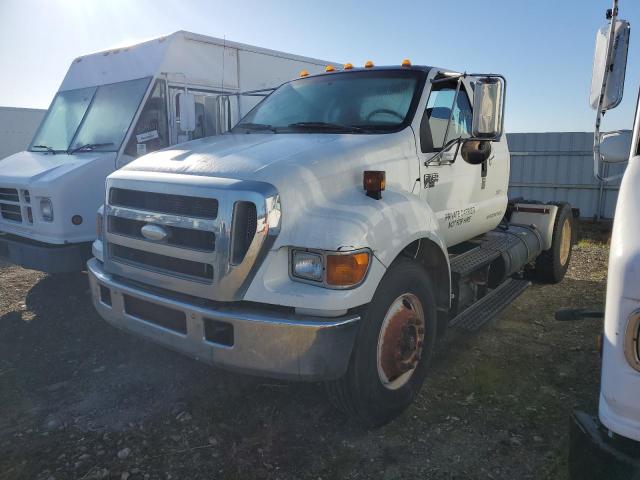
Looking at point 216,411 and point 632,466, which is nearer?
point 632,466

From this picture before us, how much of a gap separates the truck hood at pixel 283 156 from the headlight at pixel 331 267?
1.40 feet

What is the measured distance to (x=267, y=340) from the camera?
8.67 ft

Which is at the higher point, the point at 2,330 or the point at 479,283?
the point at 479,283

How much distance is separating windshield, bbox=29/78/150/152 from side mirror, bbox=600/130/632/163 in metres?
4.85

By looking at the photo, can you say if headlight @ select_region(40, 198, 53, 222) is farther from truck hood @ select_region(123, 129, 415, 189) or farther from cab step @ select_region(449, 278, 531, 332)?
cab step @ select_region(449, 278, 531, 332)

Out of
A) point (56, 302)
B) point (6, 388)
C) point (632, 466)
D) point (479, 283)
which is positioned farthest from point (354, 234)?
point (56, 302)

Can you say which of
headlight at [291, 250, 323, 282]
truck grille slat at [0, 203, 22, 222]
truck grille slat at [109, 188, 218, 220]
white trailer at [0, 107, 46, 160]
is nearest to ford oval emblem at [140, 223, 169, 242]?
truck grille slat at [109, 188, 218, 220]

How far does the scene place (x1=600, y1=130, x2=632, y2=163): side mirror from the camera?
262cm

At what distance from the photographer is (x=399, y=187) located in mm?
3465

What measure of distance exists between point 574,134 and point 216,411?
1476 centimetres

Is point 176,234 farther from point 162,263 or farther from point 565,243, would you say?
point 565,243

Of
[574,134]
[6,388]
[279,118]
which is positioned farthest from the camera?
[574,134]

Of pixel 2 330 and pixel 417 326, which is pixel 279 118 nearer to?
pixel 417 326

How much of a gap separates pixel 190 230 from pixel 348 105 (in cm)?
178
